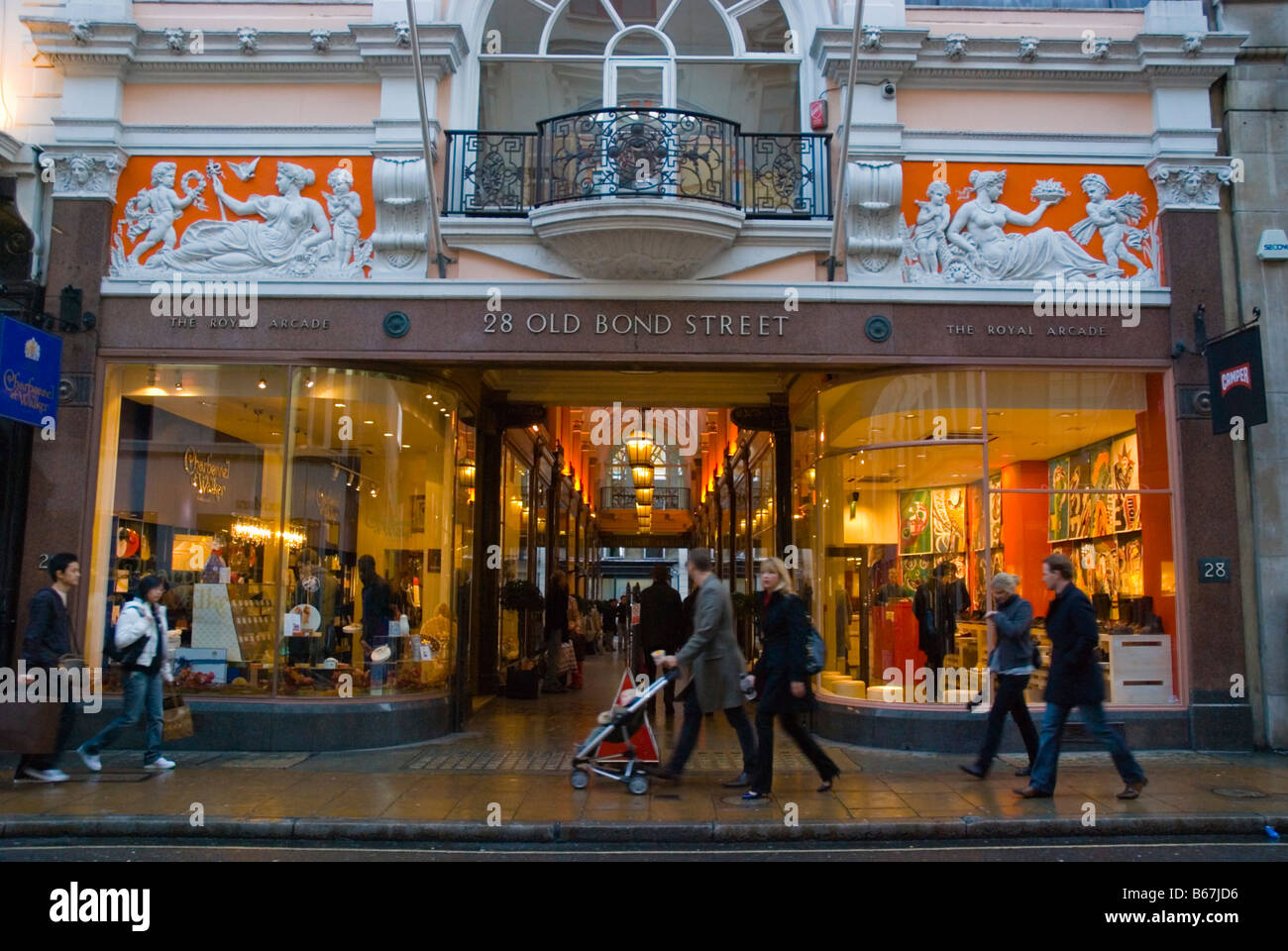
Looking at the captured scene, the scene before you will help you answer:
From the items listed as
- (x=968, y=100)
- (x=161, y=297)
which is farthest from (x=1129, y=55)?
(x=161, y=297)

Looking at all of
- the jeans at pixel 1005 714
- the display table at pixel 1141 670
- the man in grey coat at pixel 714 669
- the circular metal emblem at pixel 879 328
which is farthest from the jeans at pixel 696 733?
the display table at pixel 1141 670

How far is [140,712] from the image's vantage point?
940 cm

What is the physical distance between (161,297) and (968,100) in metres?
9.02

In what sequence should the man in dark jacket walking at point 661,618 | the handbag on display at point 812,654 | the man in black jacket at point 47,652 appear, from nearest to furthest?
the handbag on display at point 812,654 < the man in black jacket at point 47,652 < the man in dark jacket walking at point 661,618

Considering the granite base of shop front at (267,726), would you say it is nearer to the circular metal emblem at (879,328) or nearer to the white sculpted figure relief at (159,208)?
the white sculpted figure relief at (159,208)

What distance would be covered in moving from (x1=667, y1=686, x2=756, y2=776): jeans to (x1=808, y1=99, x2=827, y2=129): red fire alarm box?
6.49m

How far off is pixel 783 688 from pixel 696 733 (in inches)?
34.0

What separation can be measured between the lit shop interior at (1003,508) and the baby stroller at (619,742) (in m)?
3.44

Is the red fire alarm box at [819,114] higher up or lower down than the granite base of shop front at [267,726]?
higher up

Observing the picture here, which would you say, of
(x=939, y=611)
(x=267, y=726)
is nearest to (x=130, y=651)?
(x=267, y=726)

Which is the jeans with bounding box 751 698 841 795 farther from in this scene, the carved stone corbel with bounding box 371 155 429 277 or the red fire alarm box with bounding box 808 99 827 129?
the red fire alarm box with bounding box 808 99 827 129

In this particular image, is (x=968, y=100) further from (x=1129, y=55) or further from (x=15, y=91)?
(x=15, y=91)

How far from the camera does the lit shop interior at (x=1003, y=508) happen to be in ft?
36.2
